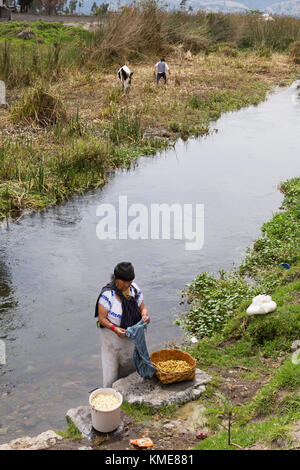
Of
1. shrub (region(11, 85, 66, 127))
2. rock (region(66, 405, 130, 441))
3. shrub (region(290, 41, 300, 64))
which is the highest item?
shrub (region(290, 41, 300, 64))

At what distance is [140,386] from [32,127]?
1110 centimetres

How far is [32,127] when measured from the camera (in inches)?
604

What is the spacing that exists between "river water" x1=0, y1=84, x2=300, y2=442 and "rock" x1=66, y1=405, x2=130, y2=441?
272mm

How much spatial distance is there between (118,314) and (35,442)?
138cm

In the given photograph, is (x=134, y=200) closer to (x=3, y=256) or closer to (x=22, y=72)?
(x=3, y=256)

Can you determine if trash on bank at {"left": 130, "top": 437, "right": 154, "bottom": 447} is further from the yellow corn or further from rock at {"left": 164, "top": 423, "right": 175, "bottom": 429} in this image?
the yellow corn

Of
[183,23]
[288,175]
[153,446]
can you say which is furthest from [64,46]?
[153,446]

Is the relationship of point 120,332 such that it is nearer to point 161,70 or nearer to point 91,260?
point 91,260

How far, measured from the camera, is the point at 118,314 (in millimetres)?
5496

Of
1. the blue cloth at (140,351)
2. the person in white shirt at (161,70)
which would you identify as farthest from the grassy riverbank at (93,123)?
the blue cloth at (140,351)

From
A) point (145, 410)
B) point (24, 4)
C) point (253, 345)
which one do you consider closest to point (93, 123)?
point (253, 345)

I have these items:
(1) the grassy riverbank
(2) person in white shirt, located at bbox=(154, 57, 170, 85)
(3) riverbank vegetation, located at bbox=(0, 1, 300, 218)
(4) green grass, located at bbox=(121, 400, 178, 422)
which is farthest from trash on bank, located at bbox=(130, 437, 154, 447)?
(2) person in white shirt, located at bbox=(154, 57, 170, 85)

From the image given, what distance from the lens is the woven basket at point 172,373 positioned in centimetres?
560

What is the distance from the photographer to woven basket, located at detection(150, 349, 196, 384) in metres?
5.60
